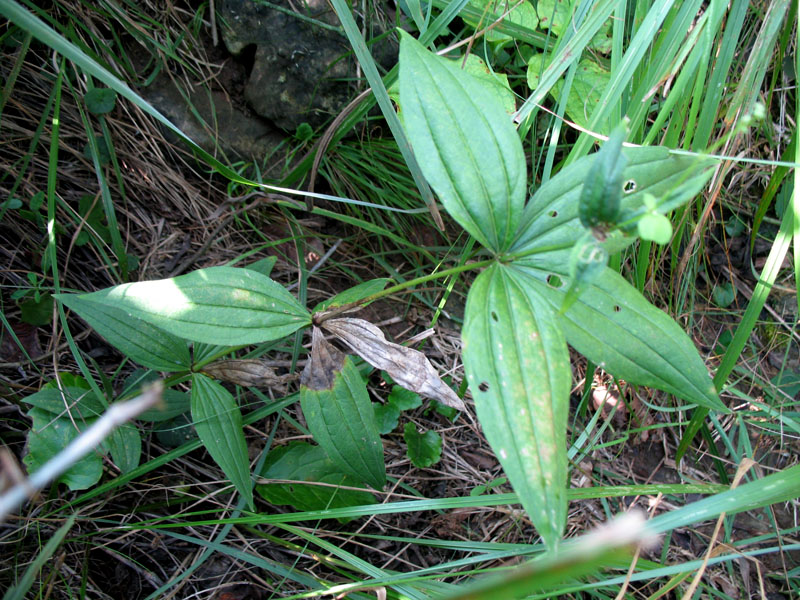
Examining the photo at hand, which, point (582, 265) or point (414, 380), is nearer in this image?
point (582, 265)

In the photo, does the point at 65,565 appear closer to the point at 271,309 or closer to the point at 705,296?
the point at 271,309

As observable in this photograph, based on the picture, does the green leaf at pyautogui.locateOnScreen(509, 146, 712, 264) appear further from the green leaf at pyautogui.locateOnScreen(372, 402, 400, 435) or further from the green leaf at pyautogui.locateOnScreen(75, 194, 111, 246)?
the green leaf at pyautogui.locateOnScreen(75, 194, 111, 246)

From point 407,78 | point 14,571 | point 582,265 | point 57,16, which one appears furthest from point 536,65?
point 14,571

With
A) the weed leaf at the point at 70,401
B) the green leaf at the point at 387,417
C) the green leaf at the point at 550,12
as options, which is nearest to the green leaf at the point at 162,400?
the weed leaf at the point at 70,401

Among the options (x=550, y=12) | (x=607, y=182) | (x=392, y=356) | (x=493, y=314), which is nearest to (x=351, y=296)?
(x=392, y=356)

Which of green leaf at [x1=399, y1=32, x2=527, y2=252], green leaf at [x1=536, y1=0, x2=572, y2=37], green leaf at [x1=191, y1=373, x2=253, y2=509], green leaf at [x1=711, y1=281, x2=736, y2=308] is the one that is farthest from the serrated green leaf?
green leaf at [x1=711, y1=281, x2=736, y2=308]

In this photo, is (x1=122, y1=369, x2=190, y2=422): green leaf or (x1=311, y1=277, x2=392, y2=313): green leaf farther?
(x1=122, y1=369, x2=190, y2=422): green leaf

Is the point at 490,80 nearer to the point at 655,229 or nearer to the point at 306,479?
the point at 655,229
